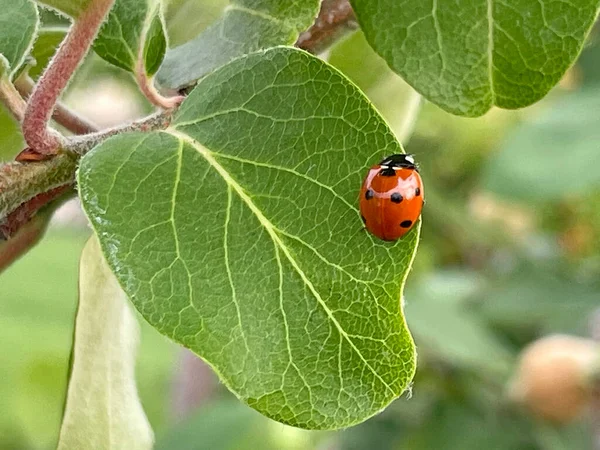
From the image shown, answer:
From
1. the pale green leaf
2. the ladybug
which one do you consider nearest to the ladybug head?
the ladybug

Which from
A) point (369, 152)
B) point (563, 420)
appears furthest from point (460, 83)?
point (563, 420)

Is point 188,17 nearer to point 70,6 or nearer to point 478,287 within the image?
point 70,6

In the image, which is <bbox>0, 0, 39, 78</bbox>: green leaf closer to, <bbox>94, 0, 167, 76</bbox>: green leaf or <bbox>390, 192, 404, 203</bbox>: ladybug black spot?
<bbox>94, 0, 167, 76</bbox>: green leaf

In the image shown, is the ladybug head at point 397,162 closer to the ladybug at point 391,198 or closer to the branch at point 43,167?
the ladybug at point 391,198

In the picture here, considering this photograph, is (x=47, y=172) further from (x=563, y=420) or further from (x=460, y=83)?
(x=563, y=420)

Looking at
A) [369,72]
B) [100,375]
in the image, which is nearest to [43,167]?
[100,375]

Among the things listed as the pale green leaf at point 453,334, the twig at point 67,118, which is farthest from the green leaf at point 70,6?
the pale green leaf at point 453,334
